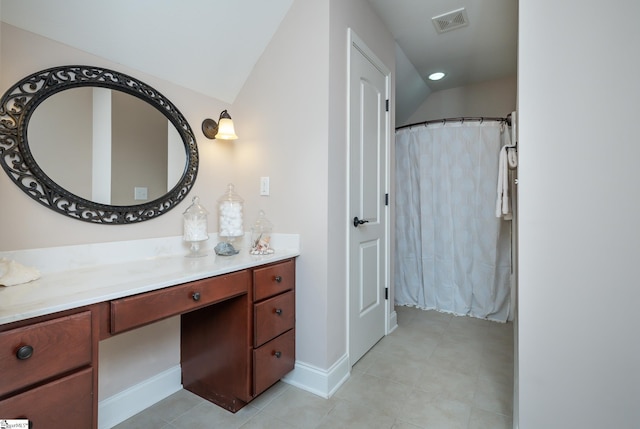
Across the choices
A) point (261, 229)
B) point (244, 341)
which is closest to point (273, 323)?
point (244, 341)

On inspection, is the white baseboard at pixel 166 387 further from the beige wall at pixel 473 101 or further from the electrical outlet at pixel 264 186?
the beige wall at pixel 473 101

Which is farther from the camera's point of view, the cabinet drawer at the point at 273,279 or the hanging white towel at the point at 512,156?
the hanging white towel at the point at 512,156

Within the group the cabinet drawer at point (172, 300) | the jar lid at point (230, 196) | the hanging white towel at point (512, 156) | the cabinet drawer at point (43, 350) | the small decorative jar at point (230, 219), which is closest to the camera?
the cabinet drawer at point (43, 350)

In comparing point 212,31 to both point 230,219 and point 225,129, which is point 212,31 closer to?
point 225,129

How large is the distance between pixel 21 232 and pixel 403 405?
192 centimetres

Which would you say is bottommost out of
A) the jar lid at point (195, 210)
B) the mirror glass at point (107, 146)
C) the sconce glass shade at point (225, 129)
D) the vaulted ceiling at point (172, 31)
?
the jar lid at point (195, 210)

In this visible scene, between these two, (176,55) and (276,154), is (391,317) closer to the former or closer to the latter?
(276,154)

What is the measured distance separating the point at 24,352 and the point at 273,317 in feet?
3.16

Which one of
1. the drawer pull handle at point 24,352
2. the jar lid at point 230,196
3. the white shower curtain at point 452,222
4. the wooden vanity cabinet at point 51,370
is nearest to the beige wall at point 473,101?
the white shower curtain at point 452,222

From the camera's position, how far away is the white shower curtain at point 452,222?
8.97 ft

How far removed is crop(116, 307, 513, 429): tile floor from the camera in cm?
142

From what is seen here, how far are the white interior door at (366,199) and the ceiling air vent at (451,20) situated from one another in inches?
21.2

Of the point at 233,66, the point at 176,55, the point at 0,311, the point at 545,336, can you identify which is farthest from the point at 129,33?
the point at 545,336

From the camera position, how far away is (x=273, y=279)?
5.06ft
